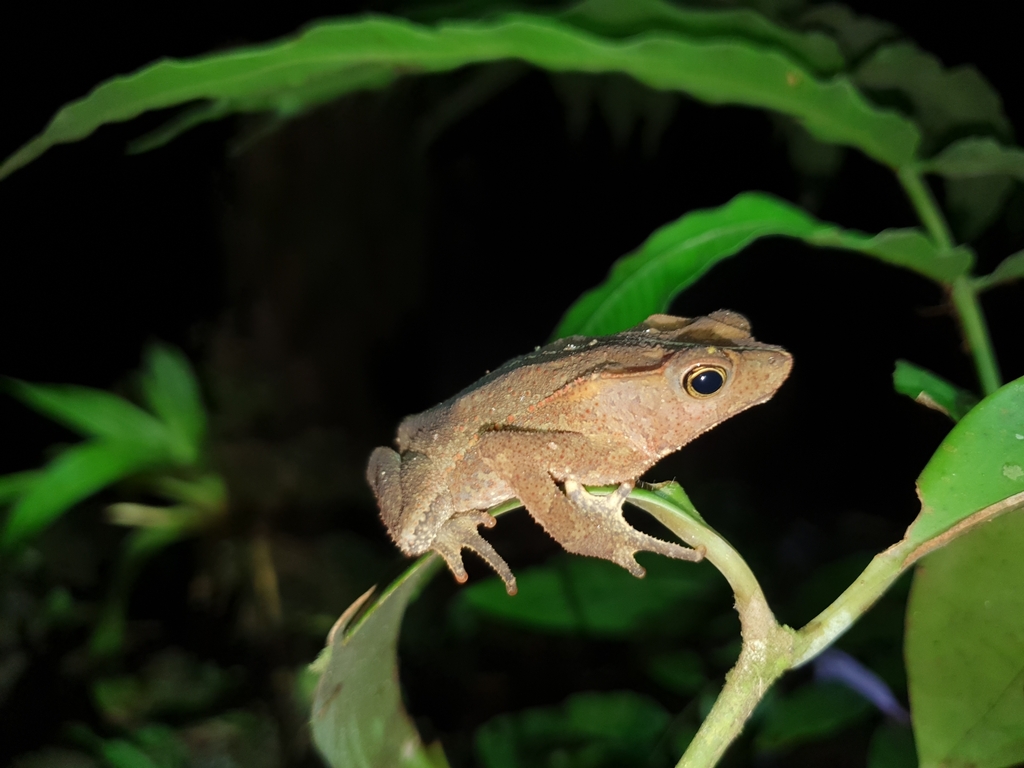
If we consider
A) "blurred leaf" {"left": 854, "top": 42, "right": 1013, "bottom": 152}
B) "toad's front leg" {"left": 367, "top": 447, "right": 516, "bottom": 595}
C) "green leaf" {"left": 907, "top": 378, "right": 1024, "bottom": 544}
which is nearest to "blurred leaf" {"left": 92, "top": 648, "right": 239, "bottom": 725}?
"toad's front leg" {"left": 367, "top": 447, "right": 516, "bottom": 595}

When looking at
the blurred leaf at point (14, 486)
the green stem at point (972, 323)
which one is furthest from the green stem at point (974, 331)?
the blurred leaf at point (14, 486)

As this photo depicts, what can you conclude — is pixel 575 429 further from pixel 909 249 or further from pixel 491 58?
pixel 491 58

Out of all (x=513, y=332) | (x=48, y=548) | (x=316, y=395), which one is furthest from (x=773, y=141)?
(x=48, y=548)

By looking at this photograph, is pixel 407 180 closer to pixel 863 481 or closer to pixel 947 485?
pixel 863 481

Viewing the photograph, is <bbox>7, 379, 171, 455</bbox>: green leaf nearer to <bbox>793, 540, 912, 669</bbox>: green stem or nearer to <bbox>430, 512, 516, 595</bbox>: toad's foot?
<bbox>430, 512, 516, 595</bbox>: toad's foot

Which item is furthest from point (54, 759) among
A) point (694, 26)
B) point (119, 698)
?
point (694, 26)

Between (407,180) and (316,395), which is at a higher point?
(407,180)
